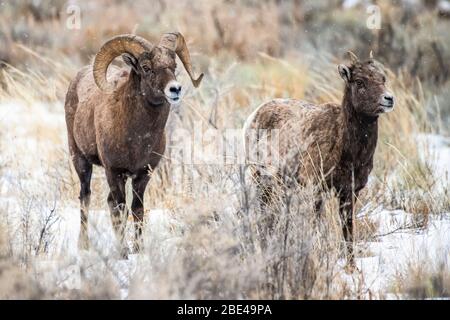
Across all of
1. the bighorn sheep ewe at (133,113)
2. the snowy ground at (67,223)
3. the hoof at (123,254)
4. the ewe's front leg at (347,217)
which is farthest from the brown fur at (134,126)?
the ewe's front leg at (347,217)

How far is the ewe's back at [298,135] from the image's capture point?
22.7ft

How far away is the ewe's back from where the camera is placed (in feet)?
22.7

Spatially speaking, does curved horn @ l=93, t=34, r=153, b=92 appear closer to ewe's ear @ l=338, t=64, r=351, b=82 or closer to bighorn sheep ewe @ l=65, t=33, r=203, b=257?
bighorn sheep ewe @ l=65, t=33, r=203, b=257

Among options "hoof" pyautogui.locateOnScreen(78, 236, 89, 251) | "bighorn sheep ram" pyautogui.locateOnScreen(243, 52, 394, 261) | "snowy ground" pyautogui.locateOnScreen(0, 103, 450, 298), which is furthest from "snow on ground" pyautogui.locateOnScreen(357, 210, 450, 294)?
"hoof" pyautogui.locateOnScreen(78, 236, 89, 251)

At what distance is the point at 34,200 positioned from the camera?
23.3ft

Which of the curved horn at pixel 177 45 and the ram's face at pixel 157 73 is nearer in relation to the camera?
the ram's face at pixel 157 73

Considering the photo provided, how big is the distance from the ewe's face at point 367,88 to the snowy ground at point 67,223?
3.47 feet

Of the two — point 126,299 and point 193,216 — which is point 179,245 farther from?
point 126,299

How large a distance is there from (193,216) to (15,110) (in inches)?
267

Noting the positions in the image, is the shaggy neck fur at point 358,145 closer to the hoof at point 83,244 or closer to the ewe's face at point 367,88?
the ewe's face at point 367,88

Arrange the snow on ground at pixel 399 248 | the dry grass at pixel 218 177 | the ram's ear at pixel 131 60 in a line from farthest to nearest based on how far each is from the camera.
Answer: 1. the ram's ear at pixel 131 60
2. the snow on ground at pixel 399 248
3. the dry grass at pixel 218 177

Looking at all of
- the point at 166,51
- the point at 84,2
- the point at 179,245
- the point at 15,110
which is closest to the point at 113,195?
the point at 166,51

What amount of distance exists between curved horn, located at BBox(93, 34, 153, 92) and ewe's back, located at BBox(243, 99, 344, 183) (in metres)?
1.28

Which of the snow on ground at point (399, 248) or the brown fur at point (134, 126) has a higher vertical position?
the brown fur at point (134, 126)
